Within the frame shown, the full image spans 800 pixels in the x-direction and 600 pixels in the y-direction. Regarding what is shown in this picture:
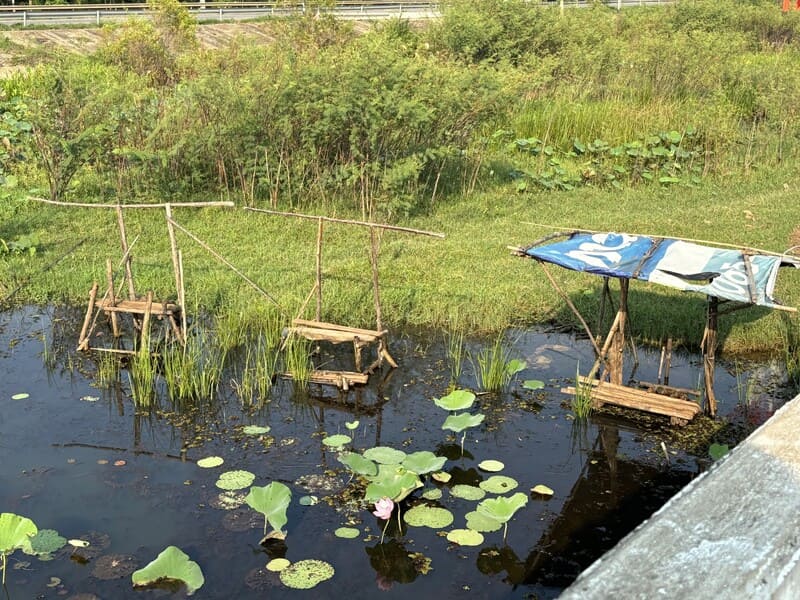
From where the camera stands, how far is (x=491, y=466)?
5617 millimetres

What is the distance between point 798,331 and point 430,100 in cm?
482

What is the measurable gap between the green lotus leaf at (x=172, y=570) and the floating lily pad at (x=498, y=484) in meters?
1.75

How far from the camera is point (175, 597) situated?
4332 millimetres

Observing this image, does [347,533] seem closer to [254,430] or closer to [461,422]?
[461,422]

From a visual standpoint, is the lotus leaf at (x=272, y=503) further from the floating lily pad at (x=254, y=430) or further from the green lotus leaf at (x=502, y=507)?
the floating lily pad at (x=254, y=430)

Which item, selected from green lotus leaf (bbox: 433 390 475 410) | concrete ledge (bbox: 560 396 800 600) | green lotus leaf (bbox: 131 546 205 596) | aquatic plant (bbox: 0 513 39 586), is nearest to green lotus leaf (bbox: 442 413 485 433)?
green lotus leaf (bbox: 433 390 475 410)

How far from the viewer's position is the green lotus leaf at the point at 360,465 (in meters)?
5.14

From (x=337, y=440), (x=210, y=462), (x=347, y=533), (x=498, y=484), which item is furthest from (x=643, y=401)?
(x=210, y=462)

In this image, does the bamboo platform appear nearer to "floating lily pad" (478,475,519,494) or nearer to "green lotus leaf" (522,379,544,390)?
"green lotus leaf" (522,379,544,390)

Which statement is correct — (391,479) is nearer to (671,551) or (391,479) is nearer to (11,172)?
(671,551)

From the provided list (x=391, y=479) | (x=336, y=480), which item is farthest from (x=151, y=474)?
(x=391, y=479)

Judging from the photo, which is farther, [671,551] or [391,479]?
[391,479]

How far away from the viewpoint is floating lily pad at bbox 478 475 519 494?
5297 millimetres

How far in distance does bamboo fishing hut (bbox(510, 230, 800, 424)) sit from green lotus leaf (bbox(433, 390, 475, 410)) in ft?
2.67
